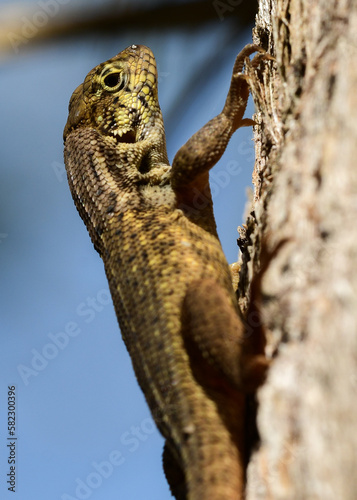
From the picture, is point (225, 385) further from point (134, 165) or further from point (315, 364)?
point (134, 165)

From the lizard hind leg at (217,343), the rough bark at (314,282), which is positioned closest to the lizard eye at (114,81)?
the rough bark at (314,282)

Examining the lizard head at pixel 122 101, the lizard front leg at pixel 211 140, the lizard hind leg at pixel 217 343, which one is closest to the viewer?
the lizard hind leg at pixel 217 343

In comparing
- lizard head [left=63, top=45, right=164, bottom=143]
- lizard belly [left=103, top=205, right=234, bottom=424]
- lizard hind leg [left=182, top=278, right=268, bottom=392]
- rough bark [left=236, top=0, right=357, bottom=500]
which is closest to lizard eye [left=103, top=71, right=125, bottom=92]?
lizard head [left=63, top=45, right=164, bottom=143]

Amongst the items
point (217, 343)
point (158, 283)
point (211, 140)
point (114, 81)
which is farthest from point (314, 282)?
point (114, 81)

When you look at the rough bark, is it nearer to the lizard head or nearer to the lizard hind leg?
the lizard hind leg

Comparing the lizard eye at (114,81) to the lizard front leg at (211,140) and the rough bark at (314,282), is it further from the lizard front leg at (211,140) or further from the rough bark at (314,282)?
the rough bark at (314,282)

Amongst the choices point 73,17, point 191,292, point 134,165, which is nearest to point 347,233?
point 191,292
